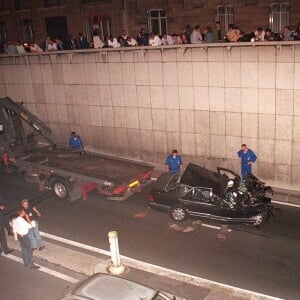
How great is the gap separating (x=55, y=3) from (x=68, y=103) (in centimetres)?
1115

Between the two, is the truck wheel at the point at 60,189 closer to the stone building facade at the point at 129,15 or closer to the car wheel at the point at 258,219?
the car wheel at the point at 258,219

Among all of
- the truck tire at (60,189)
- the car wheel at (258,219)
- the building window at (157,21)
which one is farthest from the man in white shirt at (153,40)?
the car wheel at (258,219)

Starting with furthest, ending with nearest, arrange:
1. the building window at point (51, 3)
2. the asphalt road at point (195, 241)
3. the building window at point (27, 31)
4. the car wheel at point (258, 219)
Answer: the building window at point (27, 31), the building window at point (51, 3), the car wheel at point (258, 219), the asphalt road at point (195, 241)

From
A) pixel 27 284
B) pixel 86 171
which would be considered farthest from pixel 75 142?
pixel 27 284

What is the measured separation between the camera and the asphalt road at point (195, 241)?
11219 mm

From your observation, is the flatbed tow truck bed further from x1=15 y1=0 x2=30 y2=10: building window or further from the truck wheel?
x1=15 y1=0 x2=30 y2=10: building window

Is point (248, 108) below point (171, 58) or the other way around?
below

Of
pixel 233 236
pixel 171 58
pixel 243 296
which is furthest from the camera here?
pixel 171 58

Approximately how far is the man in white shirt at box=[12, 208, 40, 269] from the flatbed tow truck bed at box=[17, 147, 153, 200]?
4.09m

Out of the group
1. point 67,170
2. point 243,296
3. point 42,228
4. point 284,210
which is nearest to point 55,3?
point 67,170

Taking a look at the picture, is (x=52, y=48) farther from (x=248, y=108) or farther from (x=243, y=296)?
(x=243, y=296)

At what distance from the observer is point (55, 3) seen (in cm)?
2931

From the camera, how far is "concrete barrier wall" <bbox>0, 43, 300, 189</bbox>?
16109 mm

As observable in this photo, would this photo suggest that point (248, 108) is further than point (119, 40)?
No
